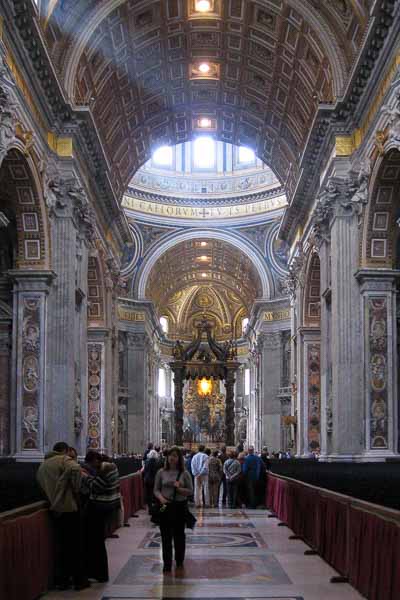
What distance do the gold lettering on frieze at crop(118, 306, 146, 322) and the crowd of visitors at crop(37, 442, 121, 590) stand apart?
39.5m

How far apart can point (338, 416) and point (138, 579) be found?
12623mm

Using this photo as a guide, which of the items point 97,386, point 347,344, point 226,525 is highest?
point 347,344

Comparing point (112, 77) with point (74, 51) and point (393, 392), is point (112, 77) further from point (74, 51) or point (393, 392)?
point (393, 392)

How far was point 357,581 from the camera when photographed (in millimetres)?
8406

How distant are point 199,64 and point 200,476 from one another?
43.9 ft

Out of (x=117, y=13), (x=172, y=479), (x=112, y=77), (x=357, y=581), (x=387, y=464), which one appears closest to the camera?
(x=357, y=581)

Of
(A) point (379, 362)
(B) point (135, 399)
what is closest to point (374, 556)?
(A) point (379, 362)

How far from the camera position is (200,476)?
846 inches

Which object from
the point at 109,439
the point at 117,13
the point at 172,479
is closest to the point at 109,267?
the point at 109,439

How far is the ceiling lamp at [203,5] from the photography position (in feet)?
81.8

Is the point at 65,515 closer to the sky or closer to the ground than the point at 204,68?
closer to the ground

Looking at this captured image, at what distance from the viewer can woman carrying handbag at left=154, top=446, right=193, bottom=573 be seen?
33.4 feet

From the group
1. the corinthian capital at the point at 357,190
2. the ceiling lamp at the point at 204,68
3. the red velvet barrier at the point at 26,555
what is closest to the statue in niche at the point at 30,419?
the corinthian capital at the point at 357,190

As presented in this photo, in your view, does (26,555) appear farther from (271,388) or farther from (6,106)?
(271,388)
